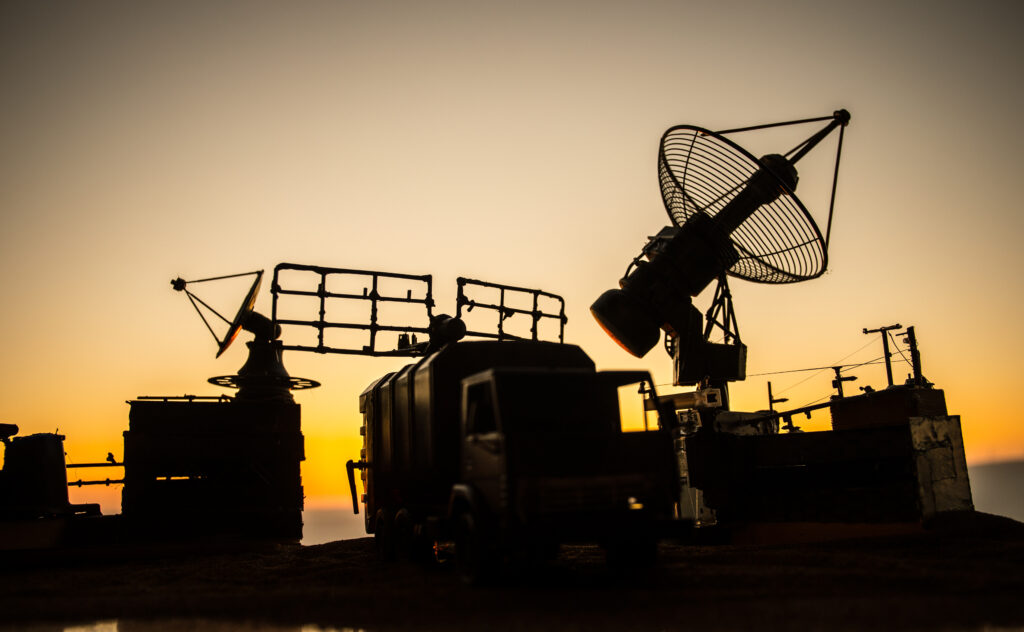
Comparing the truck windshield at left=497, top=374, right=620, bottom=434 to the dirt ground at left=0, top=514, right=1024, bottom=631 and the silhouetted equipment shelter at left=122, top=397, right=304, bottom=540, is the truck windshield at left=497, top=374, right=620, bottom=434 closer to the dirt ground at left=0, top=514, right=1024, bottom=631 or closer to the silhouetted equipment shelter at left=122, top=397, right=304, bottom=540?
the dirt ground at left=0, top=514, right=1024, bottom=631

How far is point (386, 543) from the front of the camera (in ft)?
44.6

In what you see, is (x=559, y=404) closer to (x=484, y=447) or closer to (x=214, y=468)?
(x=484, y=447)

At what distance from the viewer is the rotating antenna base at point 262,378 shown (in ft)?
60.8

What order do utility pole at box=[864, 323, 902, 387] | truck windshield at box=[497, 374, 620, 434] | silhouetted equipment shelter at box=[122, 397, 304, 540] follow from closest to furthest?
truck windshield at box=[497, 374, 620, 434]
silhouetted equipment shelter at box=[122, 397, 304, 540]
utility pole at box=[864, 323, 902, 387]

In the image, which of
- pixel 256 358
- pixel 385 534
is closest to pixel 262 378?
pixel 256 358

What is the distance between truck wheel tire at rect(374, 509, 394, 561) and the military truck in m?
0.51

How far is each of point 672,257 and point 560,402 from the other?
9.15 m

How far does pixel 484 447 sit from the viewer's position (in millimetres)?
9445

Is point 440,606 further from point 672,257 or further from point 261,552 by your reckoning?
point 672,257

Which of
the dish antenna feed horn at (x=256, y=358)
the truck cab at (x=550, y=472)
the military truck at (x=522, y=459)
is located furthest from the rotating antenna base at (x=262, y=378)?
the truck cab at (x=550, y=472)

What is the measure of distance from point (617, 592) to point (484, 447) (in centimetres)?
234

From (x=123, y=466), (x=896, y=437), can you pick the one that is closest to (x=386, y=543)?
(x=123, y=466)

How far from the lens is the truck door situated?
29.5ft

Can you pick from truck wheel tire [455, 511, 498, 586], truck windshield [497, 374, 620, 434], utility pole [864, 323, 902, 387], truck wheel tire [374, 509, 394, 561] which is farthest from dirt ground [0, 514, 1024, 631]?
utility pole [864, 323, 902, 387]
